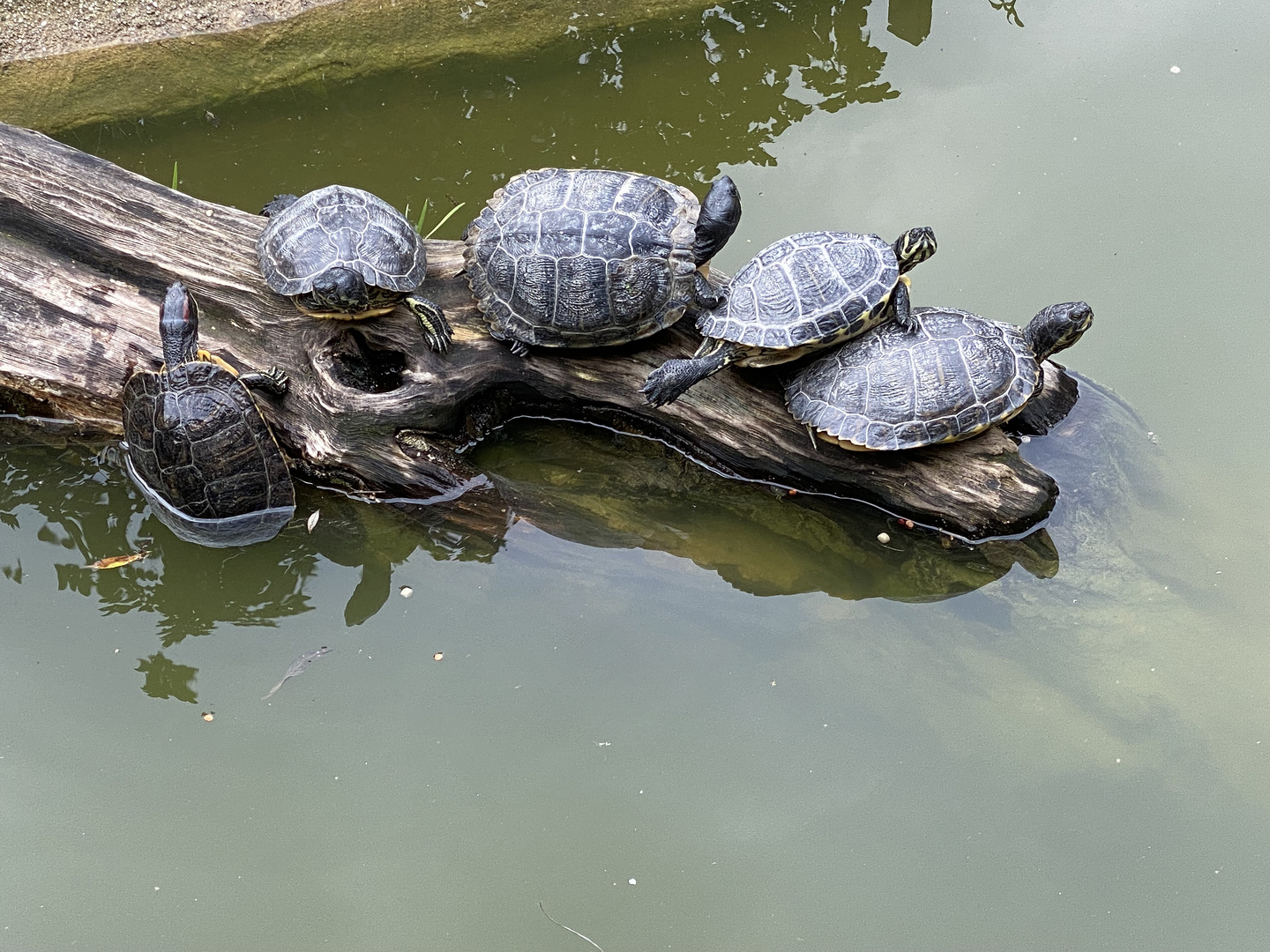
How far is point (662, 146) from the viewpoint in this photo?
200 inches

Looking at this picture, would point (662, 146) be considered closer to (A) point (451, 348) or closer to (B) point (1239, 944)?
(A) point (451, 348)

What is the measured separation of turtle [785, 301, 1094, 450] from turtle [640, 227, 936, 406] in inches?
4.0

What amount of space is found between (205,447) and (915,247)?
2.76 metres

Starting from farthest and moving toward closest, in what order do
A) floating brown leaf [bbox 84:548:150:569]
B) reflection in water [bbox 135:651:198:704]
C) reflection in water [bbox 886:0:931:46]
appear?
reflection in water [bbox 886:0:931:46], floating brown leaf [bbox 84:548:150:569], reflection in water [bbox 135:651:198:704]

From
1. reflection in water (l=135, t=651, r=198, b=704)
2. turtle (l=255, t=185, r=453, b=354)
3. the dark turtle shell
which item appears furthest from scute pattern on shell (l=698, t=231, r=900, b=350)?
reflection in water (l=135, t=651, r=198, b=704)

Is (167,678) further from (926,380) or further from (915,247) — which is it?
(915,247)

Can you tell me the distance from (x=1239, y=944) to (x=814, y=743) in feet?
4.17

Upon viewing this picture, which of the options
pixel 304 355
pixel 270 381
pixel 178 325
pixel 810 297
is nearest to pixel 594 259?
pixel 810 297

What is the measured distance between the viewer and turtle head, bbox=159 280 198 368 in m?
3.35

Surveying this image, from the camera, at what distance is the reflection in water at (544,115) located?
196 inches

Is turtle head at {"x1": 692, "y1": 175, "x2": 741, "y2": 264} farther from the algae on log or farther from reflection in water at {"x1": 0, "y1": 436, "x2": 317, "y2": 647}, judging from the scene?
reflection in water at {"x1": 0, "y1": 436, "x2": 317, "y2": 647}

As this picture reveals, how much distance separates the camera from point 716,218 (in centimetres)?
330

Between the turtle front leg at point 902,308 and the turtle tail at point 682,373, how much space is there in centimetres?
62

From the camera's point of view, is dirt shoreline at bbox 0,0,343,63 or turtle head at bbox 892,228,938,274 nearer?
turtle head at bbox 892,228,938,274
